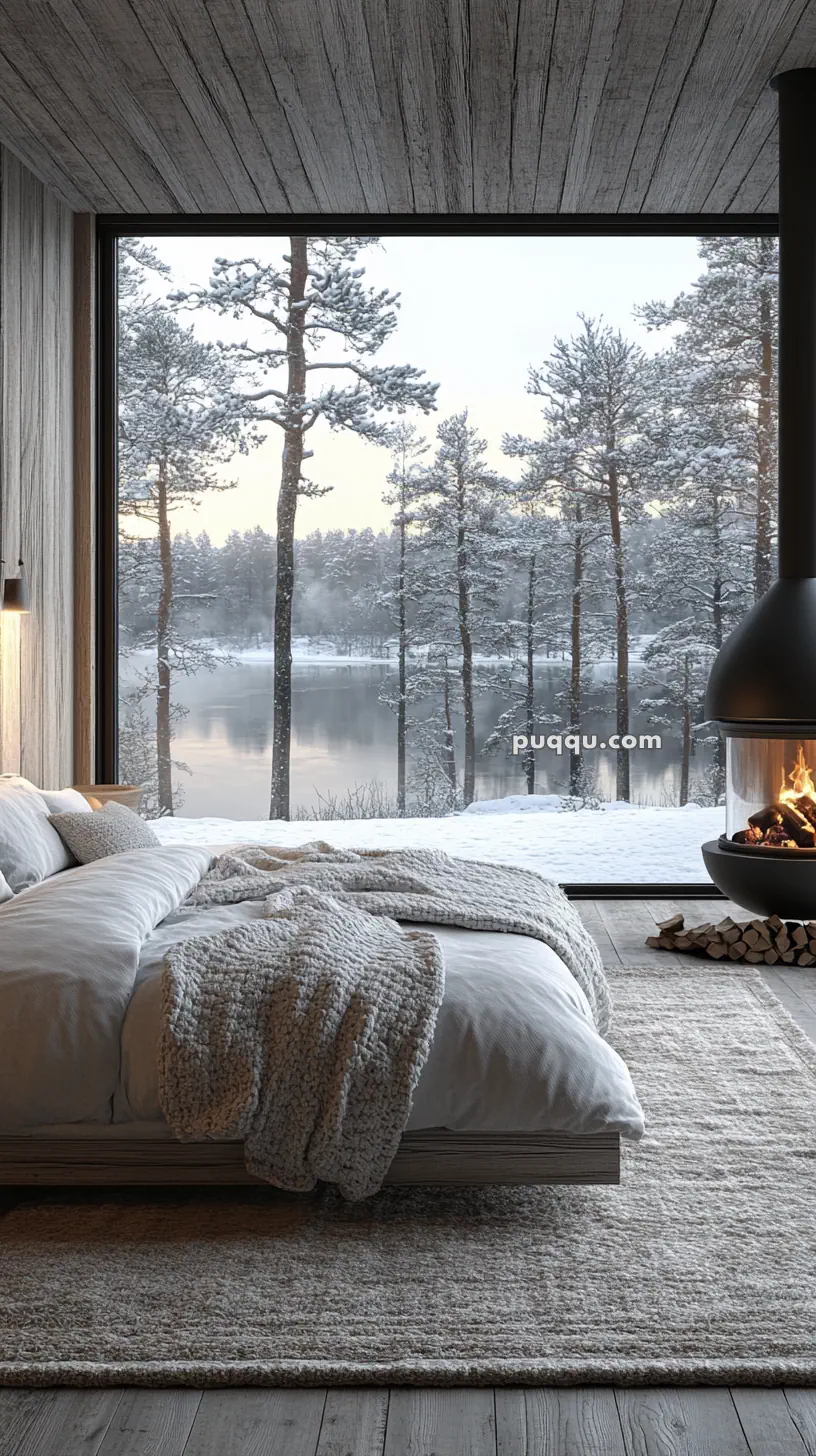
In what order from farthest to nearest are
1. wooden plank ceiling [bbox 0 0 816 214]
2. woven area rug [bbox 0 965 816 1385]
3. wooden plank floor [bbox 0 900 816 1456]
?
wooden plank ceiling [bbox 0 0 816 214] → woven area rug [bbox 0 965 816 1385] → wooden plank floor [bbox 0 900 816 1456]

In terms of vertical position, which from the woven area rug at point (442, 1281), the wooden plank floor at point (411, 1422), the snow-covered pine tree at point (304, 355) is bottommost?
the wooden plank floor at point (411, 1422)

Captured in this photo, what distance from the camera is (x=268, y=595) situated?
19.3ft

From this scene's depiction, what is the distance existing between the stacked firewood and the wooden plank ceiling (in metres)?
2.95

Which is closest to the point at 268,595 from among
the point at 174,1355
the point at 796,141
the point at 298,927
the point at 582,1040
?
the point at 796,141

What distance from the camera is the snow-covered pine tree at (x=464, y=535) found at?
19.3 ft

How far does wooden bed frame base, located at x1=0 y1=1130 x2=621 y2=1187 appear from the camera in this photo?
8.15 feet

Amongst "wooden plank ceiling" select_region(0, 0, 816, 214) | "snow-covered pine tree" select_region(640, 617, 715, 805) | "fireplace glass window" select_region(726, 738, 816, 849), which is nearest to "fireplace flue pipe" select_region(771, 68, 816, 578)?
"wooden plank ceiling" select_region(0, 0, 816, 214)

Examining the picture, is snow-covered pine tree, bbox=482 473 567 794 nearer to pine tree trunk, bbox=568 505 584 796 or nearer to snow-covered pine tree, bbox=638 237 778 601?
pine tree trunk, bbox=568 505 584 796

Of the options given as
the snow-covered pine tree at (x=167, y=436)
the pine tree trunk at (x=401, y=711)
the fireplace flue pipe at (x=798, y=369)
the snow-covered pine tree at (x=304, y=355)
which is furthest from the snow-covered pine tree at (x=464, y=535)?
the fireplace flue pipe at (x=798, y=369)

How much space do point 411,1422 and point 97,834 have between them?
231 centimetres

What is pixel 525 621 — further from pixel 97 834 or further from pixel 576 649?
pixel 97 834

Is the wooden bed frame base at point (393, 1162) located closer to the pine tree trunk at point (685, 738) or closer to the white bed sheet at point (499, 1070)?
the white bed sheet at point (499, 1070)

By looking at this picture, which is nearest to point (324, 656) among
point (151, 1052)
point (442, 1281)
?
point (151, 1052)

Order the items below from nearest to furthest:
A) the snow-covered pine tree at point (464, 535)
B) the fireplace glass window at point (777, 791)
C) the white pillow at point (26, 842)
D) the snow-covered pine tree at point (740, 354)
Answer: the white pillow at point (26, 842)
the fireplace glass window at point (777, 791)
the snow-covered pine tree at point (740, 354)
the snow-covered pine tree at point (464, 535)
